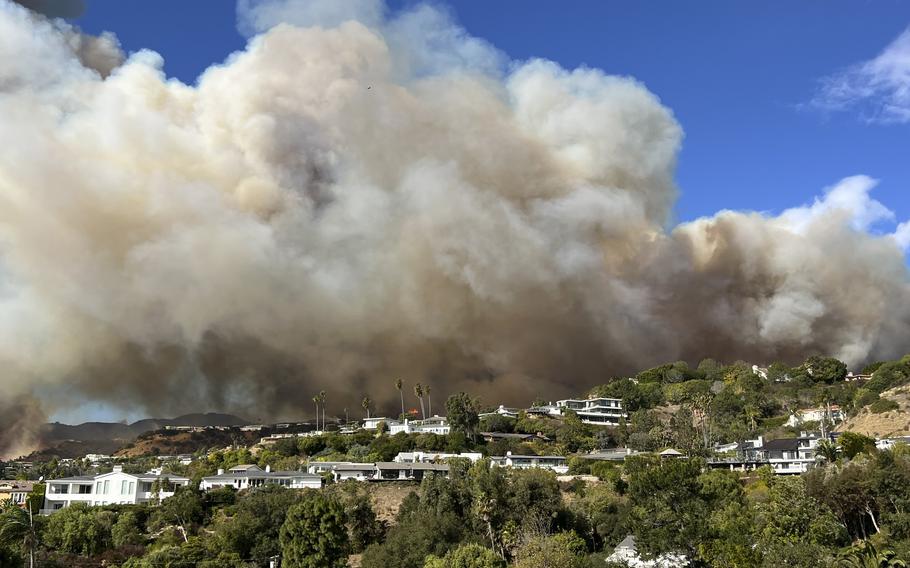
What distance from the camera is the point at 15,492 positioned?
8200cm

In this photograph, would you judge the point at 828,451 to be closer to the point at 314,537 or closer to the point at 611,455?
the point at 611,455

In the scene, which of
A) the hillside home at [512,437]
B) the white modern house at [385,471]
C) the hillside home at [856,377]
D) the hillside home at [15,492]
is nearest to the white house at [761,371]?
the hillside home at [856,377]

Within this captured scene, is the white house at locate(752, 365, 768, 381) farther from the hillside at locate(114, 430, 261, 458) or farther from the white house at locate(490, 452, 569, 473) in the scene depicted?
the hillside at locate(114, 430, 261, 458)

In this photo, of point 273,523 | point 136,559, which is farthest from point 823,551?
point 136,559

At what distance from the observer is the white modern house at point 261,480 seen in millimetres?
76938

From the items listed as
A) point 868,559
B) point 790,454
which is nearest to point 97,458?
point 790,454

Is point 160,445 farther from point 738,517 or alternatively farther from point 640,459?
point 738,517

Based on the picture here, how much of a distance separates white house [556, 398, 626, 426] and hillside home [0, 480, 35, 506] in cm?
7142

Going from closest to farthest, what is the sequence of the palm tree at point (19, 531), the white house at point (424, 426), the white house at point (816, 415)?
1. the palm tree at point (19, 531)
2. the white house at point (816, 415)
3. the white house at point (424, 426)

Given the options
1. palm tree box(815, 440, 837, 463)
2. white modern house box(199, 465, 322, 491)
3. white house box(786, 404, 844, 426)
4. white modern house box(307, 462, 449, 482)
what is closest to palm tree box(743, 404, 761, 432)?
white house box(786, 404, 844, 426)

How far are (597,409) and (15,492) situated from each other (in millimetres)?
77785

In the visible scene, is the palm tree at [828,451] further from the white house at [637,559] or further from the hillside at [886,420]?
the white house at [637,559]

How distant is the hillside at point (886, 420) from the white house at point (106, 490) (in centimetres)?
7477

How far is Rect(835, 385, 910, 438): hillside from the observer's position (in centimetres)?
8594
